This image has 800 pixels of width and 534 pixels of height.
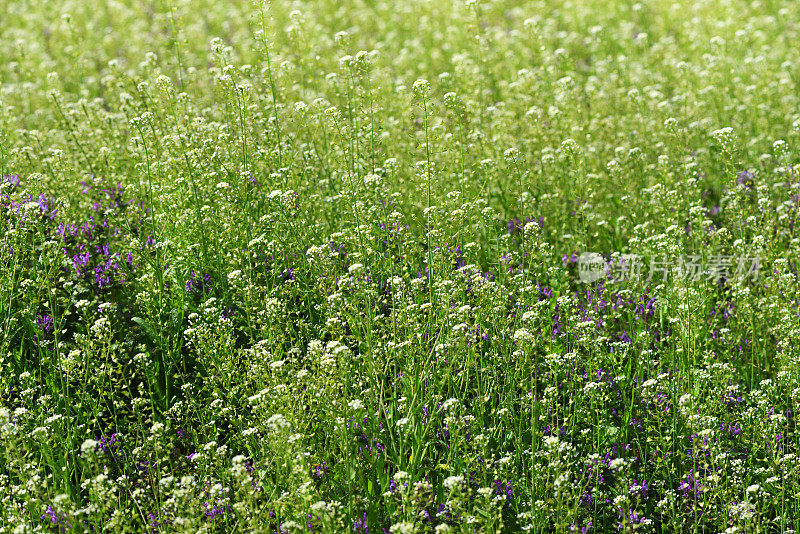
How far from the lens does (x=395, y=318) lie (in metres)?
4.77

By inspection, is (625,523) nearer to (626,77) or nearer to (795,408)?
(795,408)

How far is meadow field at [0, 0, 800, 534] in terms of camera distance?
420cm

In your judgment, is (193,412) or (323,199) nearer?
(193,412)

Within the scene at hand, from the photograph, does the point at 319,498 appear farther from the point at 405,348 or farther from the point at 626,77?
the point at 626,77

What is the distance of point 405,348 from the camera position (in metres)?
4.61

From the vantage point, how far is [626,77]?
8.99 meters

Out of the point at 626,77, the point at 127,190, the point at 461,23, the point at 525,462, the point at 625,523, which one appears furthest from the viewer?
the point at 461,23

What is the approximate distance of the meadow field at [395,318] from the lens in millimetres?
4199

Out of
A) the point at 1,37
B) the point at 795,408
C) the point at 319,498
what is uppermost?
the point at 1,37

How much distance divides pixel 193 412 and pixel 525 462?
82.4 inches

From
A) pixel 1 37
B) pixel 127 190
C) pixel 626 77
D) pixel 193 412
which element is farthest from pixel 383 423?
pixel 1 37

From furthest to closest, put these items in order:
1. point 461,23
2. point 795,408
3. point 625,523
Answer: point 461,23 → point 795,408 → point 625,523

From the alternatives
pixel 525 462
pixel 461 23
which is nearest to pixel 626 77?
pixel 461 23

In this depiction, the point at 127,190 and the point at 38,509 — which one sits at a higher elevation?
the point at 127,190
